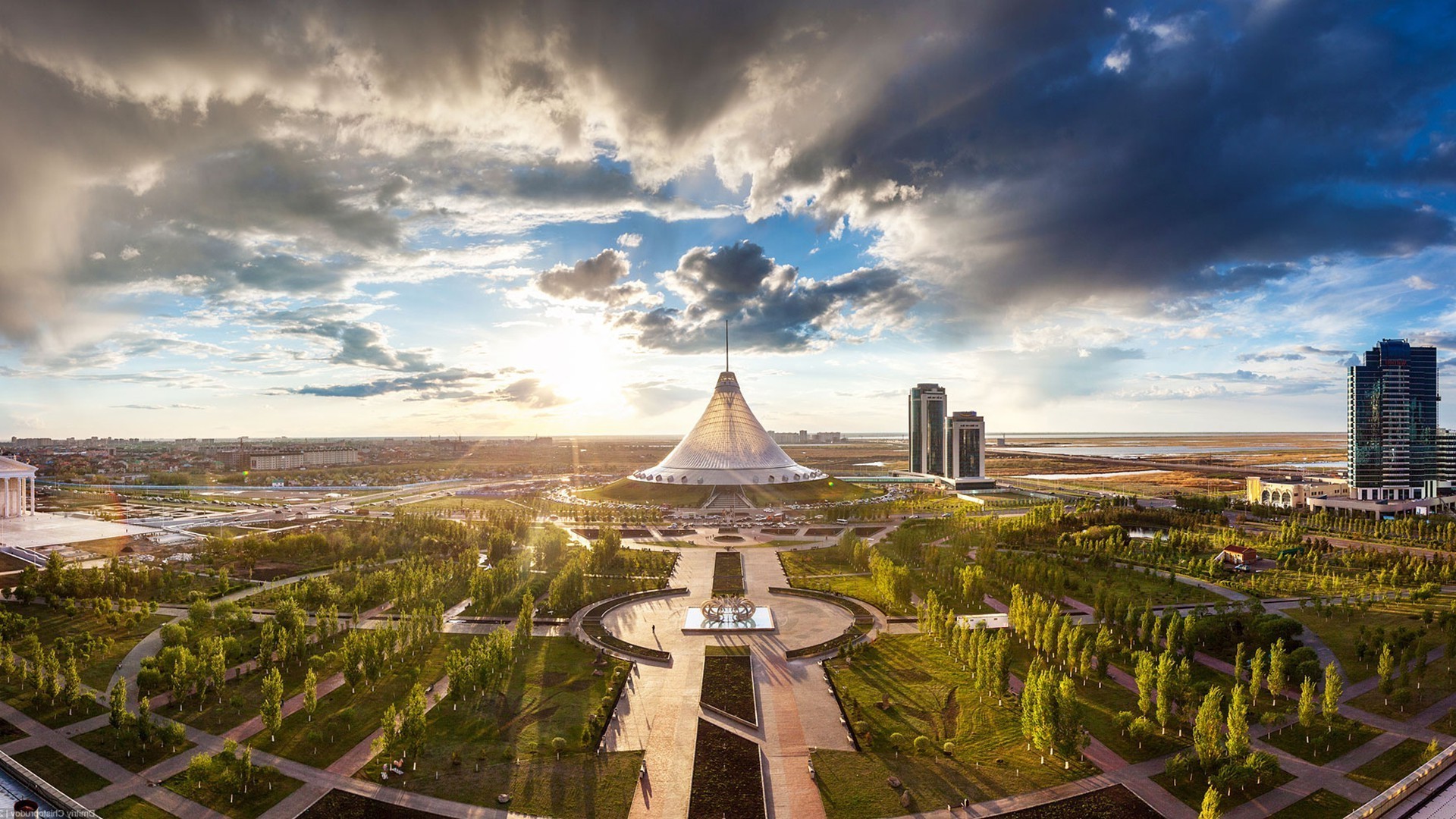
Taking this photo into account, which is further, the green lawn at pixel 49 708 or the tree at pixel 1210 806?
the green lawn at pixel 49 708

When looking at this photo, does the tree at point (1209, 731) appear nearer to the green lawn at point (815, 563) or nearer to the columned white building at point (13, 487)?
the green lawn at point (815, 563)

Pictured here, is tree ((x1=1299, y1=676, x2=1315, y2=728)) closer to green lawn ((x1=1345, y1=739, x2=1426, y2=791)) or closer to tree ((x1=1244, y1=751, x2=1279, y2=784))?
green lawn ((x1=1345, y1=739, x2=1426, y2=791))

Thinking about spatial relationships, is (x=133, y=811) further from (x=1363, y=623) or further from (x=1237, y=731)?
(x=1363, y=623)

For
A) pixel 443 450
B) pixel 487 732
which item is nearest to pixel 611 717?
pixel 487 732

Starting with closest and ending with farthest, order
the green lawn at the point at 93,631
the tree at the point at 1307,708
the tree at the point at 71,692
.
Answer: the tree at the point at 1307,708 → the tree at the point at 71,692 → the green lawn at the point at 93,631

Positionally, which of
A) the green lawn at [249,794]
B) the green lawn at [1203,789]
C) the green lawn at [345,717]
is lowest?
the green lawn at [249,794]

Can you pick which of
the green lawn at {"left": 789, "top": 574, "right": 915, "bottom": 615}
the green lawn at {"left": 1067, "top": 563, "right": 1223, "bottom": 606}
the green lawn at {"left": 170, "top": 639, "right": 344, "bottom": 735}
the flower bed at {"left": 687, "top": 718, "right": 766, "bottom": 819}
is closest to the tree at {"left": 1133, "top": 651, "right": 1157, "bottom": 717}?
the green lawn at {"left": 1067, "top": 563, "right": 1223, "bottom": 606}

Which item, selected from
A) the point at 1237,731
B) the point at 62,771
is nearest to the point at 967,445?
the point at 1237,731

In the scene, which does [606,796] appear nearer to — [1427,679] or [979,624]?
[979,624]

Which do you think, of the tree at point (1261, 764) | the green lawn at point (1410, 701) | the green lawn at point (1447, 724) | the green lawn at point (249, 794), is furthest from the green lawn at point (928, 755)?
the green lawn at point (249, 794)
